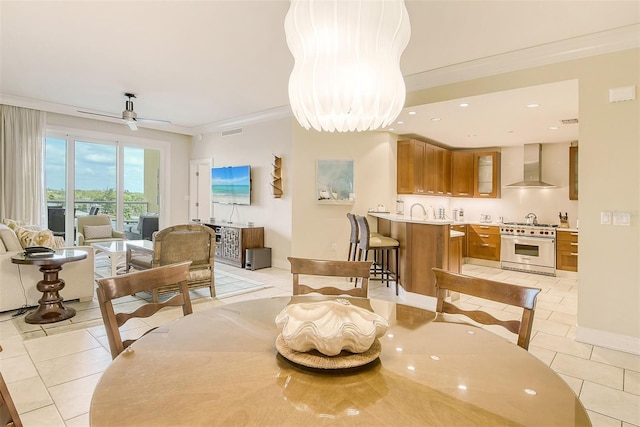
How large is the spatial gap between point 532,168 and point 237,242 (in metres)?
5.68

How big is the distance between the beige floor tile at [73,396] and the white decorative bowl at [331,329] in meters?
1.72

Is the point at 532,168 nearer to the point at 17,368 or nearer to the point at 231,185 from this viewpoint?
the point at 231,185

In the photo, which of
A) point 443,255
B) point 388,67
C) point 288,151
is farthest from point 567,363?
point 288,151

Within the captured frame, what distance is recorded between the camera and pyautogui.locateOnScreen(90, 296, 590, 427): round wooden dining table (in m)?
0.82

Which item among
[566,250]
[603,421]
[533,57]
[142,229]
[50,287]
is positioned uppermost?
[533,57]

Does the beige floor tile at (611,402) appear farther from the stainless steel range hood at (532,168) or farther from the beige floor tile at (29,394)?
the stainless steel range hood at (532,168)

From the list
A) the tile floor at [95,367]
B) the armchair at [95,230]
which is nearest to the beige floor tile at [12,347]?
the tile floor at [95,367]

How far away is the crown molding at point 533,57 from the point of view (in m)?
3.04

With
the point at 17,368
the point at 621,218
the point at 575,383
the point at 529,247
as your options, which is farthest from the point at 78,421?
the point at 529,247

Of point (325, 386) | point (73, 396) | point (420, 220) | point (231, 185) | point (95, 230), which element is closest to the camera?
point (325, 386)

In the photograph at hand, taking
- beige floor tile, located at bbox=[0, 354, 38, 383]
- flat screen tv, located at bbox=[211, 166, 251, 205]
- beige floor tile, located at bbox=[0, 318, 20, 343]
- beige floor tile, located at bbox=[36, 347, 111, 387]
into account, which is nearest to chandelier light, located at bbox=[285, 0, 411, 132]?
beige floor tile, located at bbox=[36, 347, 111, 387]

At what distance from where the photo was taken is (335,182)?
18.9ft

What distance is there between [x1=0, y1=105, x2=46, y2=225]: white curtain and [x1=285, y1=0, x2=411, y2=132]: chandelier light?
20.9 feet

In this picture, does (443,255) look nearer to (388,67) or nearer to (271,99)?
(388,67)
